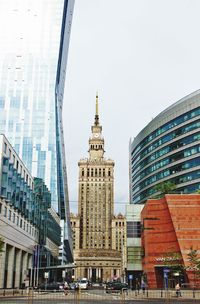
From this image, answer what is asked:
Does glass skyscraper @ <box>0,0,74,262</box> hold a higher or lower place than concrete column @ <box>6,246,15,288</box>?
higher

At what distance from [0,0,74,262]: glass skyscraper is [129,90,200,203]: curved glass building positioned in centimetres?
4291

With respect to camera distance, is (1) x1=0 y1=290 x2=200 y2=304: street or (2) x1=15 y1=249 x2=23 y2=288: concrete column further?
(2) x1=15 y1=249 x2=23 y2=288: concrete column

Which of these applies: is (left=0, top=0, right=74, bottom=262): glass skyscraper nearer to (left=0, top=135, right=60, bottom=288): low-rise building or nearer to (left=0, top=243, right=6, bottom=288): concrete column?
(left=0, top=135, right=60, bottom=288): low-rise building

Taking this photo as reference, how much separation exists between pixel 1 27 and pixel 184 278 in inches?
5431

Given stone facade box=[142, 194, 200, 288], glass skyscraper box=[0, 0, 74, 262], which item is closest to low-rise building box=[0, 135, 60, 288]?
stone facade box=[142, 194, 200, 288]

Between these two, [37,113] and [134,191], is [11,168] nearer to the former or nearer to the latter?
[134,191]

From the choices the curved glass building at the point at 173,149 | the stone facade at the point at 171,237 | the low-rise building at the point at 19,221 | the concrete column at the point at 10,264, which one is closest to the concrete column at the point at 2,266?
the low-rise building at the point at 19,221

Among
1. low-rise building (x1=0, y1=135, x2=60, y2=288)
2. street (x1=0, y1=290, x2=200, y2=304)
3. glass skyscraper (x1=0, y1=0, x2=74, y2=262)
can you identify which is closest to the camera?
street (x1=0, y1=290, x2=200, y2=304)

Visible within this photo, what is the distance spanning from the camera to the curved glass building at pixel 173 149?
101 meters

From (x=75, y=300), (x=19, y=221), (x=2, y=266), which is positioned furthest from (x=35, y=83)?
(x=75, y=300)

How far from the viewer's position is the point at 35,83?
546 feet

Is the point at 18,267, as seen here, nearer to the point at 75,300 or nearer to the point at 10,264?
the point at 10,264

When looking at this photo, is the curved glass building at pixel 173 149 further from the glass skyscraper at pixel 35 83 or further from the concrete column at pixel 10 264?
the concrete column at pixel 10 264

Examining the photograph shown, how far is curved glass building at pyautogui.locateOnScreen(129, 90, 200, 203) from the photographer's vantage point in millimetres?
100875
